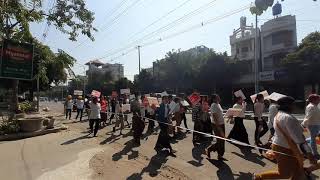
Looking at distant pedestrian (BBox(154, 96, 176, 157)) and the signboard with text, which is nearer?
distant pedestrian (BBox(154, 96, 176, 157))

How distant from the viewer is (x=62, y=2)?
839 inches

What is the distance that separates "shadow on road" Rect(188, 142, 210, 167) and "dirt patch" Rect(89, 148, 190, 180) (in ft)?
2.47

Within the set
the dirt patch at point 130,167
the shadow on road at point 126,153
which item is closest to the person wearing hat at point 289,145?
the dirt patch at point 130,167

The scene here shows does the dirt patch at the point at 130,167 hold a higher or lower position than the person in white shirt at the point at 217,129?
lower

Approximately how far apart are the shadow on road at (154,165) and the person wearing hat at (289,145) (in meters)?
3.60

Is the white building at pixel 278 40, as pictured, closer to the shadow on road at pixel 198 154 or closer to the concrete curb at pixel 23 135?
the concrete curb at pixel 23 135

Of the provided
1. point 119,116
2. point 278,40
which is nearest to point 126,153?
point 119,116

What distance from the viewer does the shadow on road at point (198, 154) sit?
33.8 ft

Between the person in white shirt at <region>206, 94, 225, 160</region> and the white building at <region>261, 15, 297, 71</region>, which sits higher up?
the white building at <region>261, 15, 297, 71</region>

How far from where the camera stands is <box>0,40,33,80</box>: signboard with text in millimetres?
17177

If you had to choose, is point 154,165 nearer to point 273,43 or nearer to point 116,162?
point 116,162

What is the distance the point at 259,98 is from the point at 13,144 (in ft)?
29.1

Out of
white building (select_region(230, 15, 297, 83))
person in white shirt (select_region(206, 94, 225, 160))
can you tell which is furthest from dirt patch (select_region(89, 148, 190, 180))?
white building (select_region(230, 15, 297, 83))

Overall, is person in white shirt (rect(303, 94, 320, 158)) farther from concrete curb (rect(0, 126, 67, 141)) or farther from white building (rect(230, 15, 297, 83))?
white building (rect(230, 15, 297, 83))
